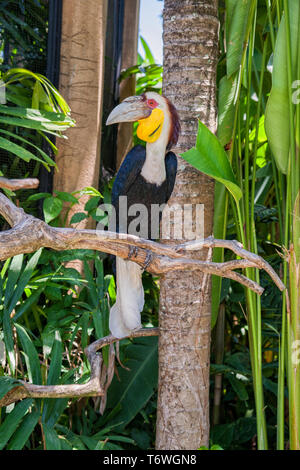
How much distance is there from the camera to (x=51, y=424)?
1.70 meters

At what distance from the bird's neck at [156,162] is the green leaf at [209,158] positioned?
1.03ft

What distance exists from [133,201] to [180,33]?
0.60 metres

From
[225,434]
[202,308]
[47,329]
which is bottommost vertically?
[225,434]

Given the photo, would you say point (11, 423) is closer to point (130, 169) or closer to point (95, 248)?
point (95, 248)

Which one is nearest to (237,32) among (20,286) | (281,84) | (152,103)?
(281,84)

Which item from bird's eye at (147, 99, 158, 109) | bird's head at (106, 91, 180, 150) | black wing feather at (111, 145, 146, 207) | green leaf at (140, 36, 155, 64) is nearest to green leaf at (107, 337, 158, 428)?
black wing feather at (111, 145, 146, 207)

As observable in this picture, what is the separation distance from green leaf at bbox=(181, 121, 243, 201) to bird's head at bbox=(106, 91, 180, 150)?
276mm

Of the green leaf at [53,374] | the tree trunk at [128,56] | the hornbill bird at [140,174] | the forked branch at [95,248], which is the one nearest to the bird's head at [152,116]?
the hornbill bird at [140,174]

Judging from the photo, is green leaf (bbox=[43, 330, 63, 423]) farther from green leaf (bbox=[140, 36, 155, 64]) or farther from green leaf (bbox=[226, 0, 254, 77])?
green leaf (bbox=[140, 36, 155, 64])

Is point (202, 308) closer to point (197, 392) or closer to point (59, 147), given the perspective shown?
point (197, 392)

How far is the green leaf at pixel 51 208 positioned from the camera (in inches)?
80.0

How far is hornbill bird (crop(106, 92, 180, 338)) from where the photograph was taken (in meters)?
1.70
